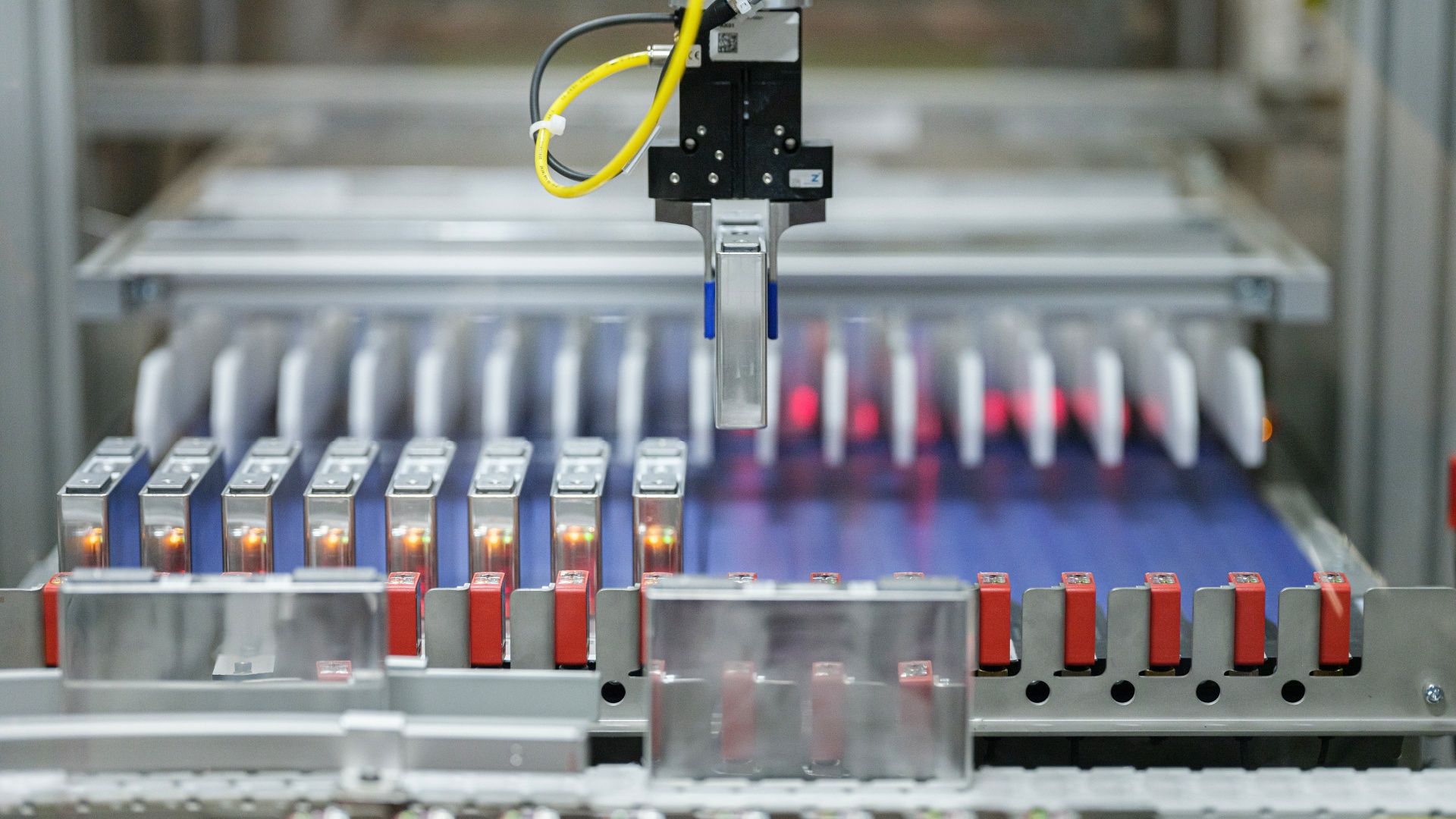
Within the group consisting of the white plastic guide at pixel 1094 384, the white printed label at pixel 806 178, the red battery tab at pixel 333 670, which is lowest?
the red battery tab at pixel 333 670

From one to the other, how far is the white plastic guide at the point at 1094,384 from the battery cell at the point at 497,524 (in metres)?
1.00

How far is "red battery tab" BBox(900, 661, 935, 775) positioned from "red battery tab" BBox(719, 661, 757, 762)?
0.45 feet

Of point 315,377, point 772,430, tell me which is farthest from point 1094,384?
A: point 315,377

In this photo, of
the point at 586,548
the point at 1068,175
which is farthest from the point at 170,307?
the point at 1068,175

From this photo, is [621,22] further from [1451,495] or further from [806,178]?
[1451,495]

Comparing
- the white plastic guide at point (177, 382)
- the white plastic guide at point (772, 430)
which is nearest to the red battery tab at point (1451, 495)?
the white plastic guide at point (772, 430)

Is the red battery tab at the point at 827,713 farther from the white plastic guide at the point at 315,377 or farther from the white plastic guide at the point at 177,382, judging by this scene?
the white plastic guide at the point at 177,382

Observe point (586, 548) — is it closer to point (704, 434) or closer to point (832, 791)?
point (832, 791)

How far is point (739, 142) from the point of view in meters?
1.60

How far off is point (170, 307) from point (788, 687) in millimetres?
1360

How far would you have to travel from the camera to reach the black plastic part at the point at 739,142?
62.5 inches

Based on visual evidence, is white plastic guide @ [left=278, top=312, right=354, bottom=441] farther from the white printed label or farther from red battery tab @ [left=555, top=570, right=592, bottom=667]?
the white printed label

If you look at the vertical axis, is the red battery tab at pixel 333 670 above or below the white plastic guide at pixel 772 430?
below

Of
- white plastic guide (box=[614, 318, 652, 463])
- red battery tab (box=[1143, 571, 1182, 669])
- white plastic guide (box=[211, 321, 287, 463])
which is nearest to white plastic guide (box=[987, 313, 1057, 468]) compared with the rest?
white plastic guide (box=[614, 318, 652, 463])
